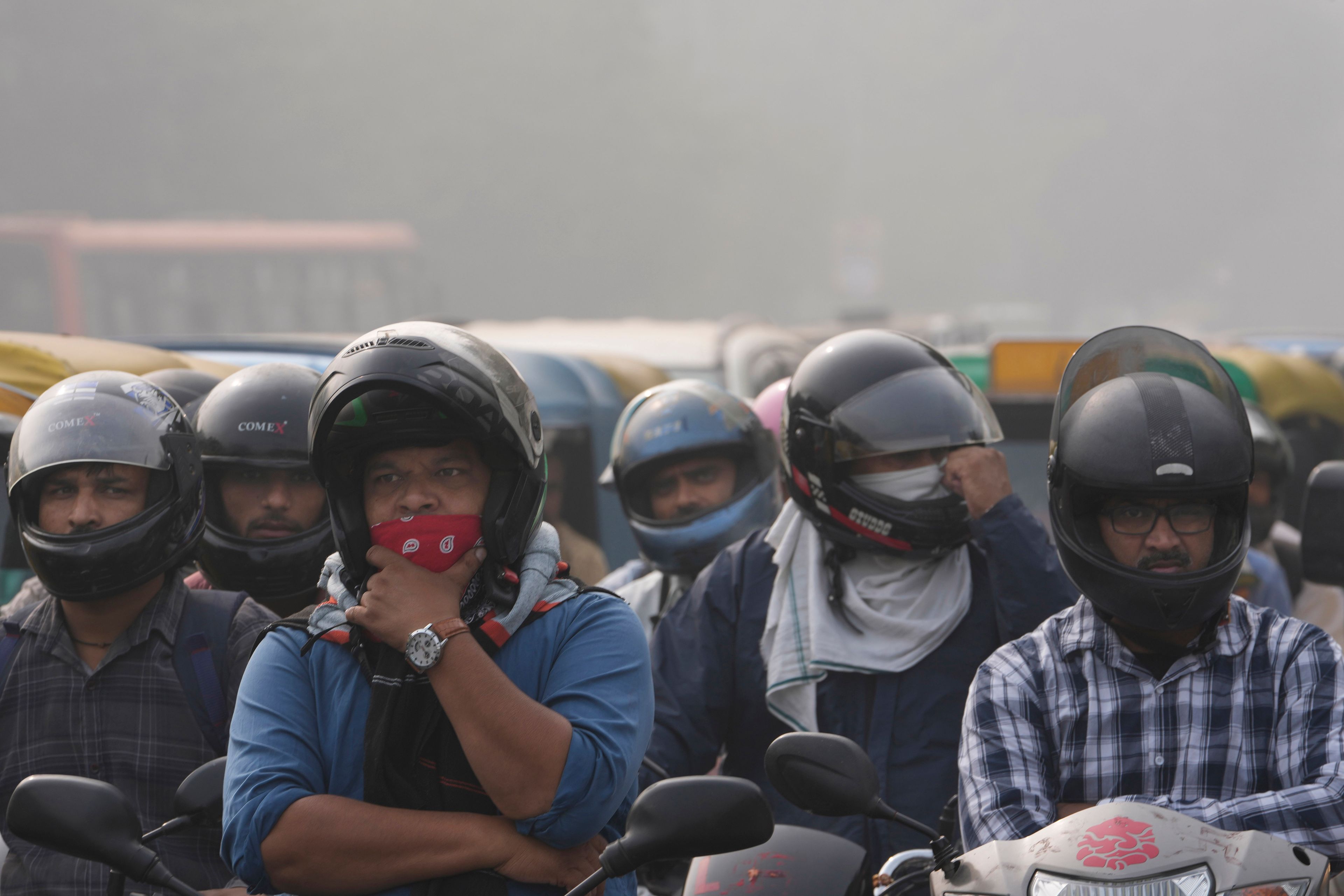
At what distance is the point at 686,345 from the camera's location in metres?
11.5

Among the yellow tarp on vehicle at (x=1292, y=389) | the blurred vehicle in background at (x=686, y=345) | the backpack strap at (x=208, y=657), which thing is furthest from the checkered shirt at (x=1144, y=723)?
the yellow tarp on vehicle at (x=1292, y=389)

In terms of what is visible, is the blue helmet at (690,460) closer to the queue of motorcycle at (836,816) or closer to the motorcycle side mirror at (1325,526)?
the motorcycle side mirror at (1325,526)

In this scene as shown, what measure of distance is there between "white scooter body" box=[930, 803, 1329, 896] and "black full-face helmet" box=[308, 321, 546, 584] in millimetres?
→ 955

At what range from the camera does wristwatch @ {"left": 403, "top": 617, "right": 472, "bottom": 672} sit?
7.49 ft

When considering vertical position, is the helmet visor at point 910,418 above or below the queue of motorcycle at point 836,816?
above

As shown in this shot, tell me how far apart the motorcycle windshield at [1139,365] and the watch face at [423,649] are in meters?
1.20

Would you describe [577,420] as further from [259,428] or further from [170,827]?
[170,827]

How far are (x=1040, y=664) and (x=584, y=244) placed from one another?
52.1 meters

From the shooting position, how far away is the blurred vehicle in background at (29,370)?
15.9 feet

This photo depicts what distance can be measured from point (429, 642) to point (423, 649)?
1cm

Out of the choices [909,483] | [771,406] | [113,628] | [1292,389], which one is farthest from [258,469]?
[1292,389]

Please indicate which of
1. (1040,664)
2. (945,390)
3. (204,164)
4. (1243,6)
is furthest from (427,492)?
(1243,6)

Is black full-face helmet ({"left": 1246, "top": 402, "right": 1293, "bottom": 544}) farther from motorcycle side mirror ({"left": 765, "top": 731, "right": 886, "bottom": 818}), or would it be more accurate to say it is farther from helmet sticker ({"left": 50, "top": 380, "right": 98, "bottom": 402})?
helmet sticker ({"left": 50, "top": 380, "right": 98, "bottom": 402})

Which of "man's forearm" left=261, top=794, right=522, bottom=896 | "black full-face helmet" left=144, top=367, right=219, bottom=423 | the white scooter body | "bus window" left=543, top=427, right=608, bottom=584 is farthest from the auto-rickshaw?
the white scooter body
